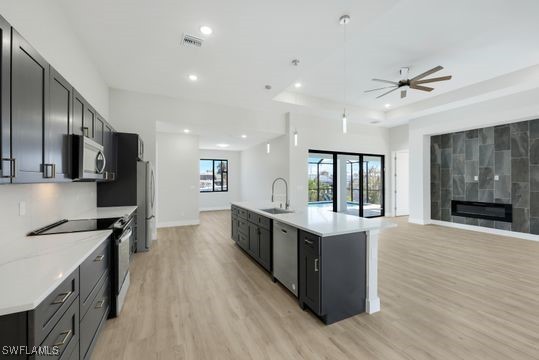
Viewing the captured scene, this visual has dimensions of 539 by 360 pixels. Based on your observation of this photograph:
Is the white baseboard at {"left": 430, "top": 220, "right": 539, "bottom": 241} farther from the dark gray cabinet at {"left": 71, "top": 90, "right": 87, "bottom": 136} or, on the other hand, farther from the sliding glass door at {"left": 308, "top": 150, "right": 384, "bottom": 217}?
the dark gray cabinet at {"left": 71, "top": 90, "right": 87, "bottom": 136}

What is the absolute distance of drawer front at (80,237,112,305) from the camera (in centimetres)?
161

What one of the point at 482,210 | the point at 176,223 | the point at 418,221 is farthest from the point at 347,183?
the point at 176,223

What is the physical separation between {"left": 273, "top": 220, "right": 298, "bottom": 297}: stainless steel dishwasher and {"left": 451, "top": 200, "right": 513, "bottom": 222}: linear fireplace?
6.12 meters

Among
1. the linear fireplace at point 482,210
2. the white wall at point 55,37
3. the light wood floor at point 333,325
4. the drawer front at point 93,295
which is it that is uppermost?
the white wall at point 55,37

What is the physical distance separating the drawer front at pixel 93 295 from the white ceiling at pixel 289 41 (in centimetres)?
286

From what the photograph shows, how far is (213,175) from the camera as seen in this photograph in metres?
10.1

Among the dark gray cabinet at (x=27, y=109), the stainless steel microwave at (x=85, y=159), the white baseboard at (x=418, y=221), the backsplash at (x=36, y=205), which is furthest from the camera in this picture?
the white baseboard at (x=418, y=221)

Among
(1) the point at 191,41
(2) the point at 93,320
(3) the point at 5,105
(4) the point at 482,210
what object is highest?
Answer: (1) the point at 191,41

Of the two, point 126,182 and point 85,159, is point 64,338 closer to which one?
point 85,159

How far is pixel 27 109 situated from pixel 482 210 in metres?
8.48

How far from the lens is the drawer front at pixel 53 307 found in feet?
3.41

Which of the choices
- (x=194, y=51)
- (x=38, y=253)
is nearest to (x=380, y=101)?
(x=194, y=51)

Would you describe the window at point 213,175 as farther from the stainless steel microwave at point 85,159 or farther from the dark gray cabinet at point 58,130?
the dark gray cabinet at point 58,130

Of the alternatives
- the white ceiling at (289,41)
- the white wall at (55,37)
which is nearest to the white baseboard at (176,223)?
the white ceiling at (289,41)
